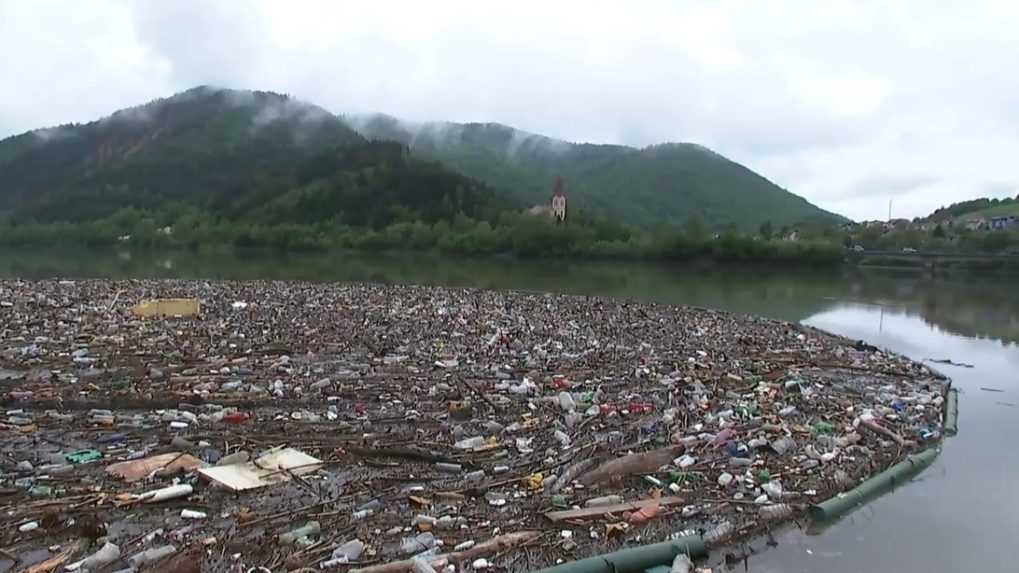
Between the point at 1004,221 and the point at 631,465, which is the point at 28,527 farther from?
the point at 1004,221

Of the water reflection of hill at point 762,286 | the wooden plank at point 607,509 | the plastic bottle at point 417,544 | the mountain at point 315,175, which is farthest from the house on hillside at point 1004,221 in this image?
the plastic bottle at point 417,544

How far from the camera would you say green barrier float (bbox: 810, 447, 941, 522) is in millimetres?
6770

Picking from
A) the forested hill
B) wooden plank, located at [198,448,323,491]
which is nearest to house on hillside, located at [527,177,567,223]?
the forested hill

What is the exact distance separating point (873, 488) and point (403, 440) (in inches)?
191

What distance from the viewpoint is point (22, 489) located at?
6090mm

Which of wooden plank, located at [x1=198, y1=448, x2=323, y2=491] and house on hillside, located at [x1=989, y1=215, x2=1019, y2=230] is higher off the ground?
house on hillside, located at [x1=989, y1=215, x2=1019, y2=230]

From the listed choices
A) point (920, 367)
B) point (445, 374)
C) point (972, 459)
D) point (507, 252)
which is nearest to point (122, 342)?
point (445, 374)

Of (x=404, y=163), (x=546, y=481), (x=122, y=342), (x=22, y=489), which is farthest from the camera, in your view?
(x=404, y=163)

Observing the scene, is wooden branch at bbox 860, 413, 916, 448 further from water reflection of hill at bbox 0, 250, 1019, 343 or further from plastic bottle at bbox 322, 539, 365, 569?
water reflection of hill at bbox 0, 250, 1019, 343

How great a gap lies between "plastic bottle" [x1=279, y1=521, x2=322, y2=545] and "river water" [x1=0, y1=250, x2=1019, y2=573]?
10.8 ft

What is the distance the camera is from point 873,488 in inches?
298

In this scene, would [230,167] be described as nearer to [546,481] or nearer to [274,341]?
[274,341]

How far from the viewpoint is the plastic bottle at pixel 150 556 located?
4.87 m

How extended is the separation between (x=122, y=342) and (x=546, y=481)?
31.3ft
